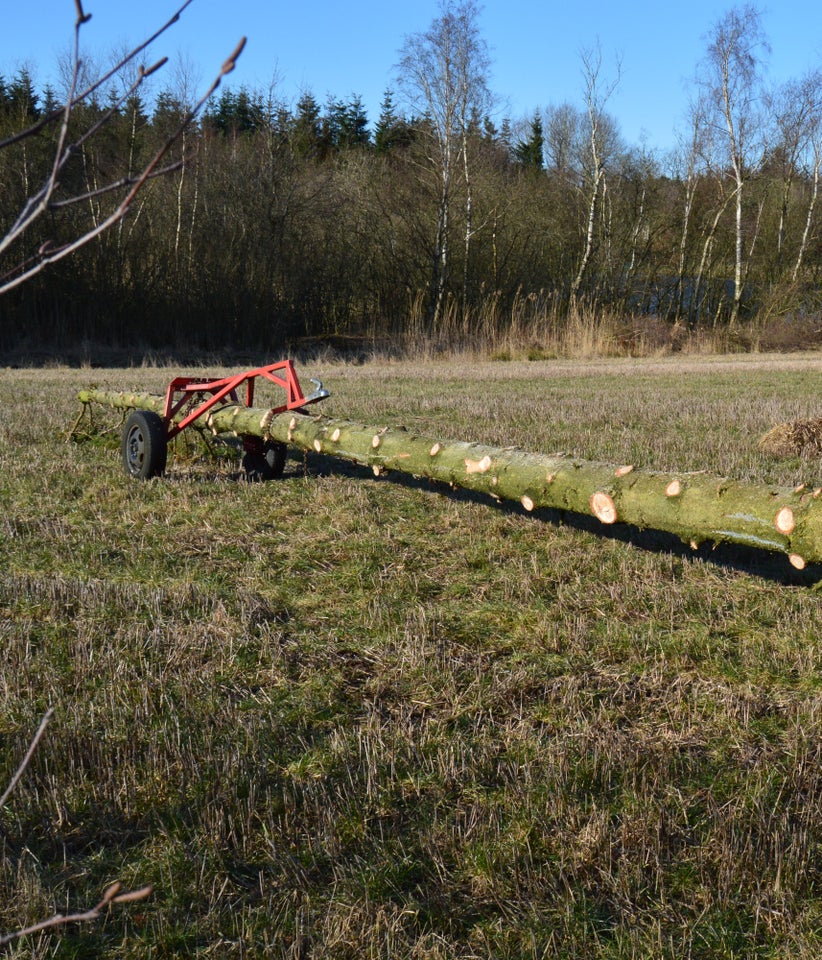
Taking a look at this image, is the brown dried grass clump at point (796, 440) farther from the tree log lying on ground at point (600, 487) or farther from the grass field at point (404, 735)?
the tree log lying on ground at point (600, 487)

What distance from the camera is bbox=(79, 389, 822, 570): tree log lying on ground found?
3.67m

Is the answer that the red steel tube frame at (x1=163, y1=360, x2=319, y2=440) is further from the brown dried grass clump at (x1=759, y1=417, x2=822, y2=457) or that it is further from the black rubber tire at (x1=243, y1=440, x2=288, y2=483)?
the brown dried grass clump at (x1=759, y1=417, x2=822, y2=457)

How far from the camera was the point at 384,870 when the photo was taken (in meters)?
2.33

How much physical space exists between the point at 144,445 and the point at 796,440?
528 cm

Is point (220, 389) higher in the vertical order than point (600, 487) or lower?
higher

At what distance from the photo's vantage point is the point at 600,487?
4.41 meters

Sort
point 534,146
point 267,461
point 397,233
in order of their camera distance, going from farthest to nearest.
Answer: point 534,146
point 397,233
point 267,461

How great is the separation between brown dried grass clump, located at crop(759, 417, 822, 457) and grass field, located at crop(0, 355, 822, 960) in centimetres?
281

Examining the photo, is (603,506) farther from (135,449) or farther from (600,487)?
(135,449)

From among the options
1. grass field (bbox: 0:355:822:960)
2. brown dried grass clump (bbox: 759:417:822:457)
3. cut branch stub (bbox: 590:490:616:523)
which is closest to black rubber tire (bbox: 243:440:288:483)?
grass field (bbox: 0:355:822:960)

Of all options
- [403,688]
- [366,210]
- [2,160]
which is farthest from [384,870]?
[366,210]

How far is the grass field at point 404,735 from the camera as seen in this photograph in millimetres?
2184

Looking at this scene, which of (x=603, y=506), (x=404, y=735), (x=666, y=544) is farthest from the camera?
(x=666, y=544)

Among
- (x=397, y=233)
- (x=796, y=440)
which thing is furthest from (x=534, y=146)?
(x=796, y=440)
